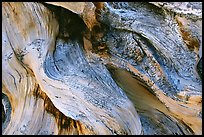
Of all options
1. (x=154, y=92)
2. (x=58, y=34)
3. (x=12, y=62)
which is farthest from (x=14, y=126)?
(x=154, y=92)

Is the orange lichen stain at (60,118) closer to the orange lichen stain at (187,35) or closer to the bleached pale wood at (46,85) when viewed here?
the bleached pale wood at (46,85)

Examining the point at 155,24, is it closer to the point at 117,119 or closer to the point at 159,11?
the point at 159,11

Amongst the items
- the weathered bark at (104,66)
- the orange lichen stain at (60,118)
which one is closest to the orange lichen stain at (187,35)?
the weathered bark at (104,66)

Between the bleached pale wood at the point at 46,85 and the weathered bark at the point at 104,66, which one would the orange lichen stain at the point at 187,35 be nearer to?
the weathered bark at the point at 104,66

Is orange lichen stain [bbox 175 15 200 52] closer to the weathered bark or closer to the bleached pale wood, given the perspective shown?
the weathered bark

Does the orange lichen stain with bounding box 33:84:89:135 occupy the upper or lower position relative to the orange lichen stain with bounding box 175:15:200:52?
lower

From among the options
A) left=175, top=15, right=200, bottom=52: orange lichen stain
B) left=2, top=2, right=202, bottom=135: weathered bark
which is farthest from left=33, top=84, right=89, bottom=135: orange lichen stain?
left=175, top=15, right=200, bottom=52: orange lichen stain

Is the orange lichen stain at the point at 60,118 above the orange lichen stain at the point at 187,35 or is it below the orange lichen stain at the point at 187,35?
below
